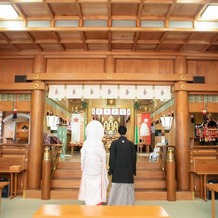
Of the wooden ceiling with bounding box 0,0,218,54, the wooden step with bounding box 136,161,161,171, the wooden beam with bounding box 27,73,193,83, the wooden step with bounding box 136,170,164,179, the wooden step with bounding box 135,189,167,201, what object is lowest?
the wooden step with bounding box 135,189,167,201

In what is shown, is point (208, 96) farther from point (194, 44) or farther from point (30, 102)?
point (30, 102)

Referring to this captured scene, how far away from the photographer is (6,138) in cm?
1055

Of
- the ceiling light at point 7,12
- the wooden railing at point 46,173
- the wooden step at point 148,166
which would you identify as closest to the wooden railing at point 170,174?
the wooden step at point 148,166

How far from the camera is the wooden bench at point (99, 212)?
2629mm

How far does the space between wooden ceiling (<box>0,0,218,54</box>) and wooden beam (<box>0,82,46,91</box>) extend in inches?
40.0

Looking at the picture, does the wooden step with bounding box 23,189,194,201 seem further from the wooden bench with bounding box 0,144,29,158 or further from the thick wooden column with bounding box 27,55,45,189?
the wooden bench with bounding box 0,144,29,158

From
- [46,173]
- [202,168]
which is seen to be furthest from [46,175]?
[202,168]

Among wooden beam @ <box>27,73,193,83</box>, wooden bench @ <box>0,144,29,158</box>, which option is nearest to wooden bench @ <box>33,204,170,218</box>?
wooden bench @ <box>0,144,29,158</box>

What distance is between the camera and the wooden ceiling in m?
5.45

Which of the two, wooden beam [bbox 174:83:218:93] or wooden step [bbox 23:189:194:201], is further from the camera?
wooden beam [bbox 174:83:218:93]

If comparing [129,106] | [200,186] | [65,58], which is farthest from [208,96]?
[129,106]

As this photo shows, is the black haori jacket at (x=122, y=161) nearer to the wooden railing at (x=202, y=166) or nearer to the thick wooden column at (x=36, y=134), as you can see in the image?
the wooden railing at (x=202, y=166)

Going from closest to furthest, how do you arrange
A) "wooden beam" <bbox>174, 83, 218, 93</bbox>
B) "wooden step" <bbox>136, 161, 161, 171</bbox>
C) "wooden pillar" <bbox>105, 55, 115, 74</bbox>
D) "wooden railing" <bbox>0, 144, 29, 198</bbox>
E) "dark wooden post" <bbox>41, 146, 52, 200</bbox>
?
"dark wooden post" <bbox>41, 146, 52, 200</bbox>
"wooden railing" <bbox>0, 144, 29, 198</bbox>
"wooden beam" <bbox>174, 83, 218, 93</bbox>
"wooden pillar" <bbox>105, 55, 115, 74</bbox>
"wooden step" <bbox>136, 161, 161, 171</bbox>

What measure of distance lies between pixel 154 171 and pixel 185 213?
2122mm
